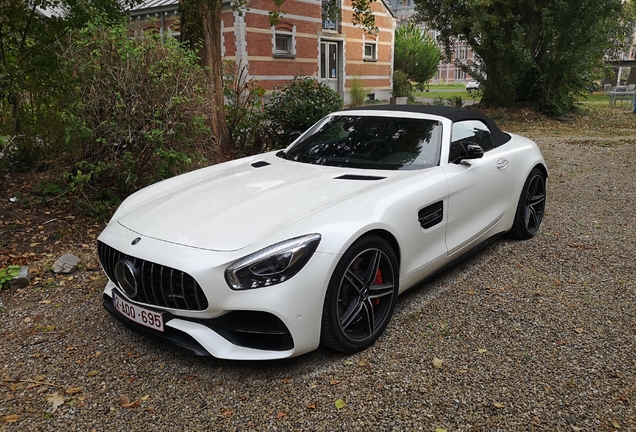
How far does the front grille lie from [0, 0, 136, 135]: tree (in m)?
3.71

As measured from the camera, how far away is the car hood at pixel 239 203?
2.80 m

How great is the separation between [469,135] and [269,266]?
8.08ft

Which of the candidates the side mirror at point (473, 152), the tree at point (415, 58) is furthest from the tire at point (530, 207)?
the tree at point (415, 58)

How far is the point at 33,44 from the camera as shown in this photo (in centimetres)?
593

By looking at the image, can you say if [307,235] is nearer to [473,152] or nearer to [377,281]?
[377,281]

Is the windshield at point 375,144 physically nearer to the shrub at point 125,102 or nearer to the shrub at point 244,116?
the shrub at point 125,102

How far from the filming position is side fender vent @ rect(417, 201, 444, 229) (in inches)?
133

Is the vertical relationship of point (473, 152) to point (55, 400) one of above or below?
above

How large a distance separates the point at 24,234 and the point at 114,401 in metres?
3.02

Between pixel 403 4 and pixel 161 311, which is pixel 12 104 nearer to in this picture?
pixel 161 311

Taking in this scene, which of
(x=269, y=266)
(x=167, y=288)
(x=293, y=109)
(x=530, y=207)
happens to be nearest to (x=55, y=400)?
(x=167, y=288)

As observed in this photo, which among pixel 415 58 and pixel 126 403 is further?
pixel 415 58

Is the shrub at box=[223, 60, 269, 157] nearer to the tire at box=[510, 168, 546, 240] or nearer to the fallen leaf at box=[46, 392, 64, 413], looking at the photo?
the tire at box=[510, 168, 546, 240]

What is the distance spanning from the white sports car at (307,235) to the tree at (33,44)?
286cm
